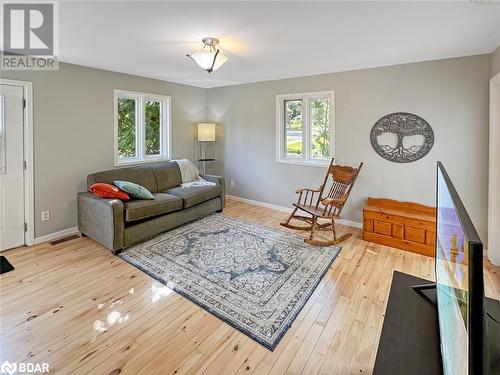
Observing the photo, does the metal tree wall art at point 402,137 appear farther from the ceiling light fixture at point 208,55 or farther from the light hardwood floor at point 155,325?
the ceiling light fixture at point 208,55

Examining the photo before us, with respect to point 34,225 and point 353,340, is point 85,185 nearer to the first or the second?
point 34,225

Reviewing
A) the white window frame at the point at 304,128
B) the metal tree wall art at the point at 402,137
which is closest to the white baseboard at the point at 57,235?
the white window frame at the point at 304,128

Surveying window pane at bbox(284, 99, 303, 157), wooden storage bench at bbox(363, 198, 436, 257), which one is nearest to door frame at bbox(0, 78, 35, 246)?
window pane at bbox(284, 99, 303, 157)

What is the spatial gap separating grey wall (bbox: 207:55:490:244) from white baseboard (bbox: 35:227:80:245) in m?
2.95

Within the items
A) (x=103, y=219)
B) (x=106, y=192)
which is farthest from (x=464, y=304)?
(x=106, y=192)

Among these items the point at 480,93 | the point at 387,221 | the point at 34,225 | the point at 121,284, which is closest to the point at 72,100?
the point at 34,225

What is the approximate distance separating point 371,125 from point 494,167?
149 cm

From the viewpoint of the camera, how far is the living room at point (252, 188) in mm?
1760

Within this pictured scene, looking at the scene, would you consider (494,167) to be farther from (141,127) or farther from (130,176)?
(141,127)

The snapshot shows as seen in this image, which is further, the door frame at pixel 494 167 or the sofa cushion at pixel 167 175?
the sofa cushion at pixel 167 175

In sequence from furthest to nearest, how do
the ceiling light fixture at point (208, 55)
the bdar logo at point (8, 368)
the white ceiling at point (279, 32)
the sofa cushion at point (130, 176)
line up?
the sofa cushion at point (130, 176) → the ceiling light fixture at point (208, 55) → the white ceiling at point (279, 32) → the bdar logo at point (8, 368)

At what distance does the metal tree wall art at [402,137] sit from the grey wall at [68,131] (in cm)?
388

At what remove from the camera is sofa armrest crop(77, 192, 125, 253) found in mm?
3152

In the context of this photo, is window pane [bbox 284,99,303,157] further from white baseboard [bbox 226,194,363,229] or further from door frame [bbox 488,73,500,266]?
door frame [bbox 488,73,500,266]
